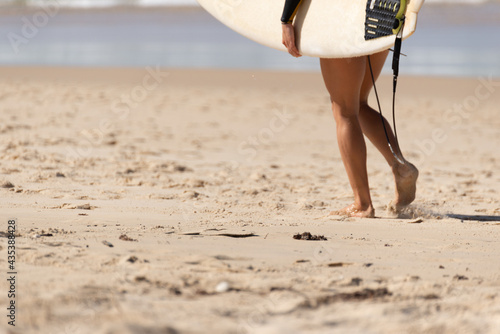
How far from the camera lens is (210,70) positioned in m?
14.0

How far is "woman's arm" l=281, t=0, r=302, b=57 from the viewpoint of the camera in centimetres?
338

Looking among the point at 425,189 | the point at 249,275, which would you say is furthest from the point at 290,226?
the point at 425,189

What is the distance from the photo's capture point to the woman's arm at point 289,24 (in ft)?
11.1

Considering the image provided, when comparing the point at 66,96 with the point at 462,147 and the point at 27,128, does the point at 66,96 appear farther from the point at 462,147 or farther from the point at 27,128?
the point at 462,147

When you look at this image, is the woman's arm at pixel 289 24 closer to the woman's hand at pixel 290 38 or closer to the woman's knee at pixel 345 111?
the woman's hand at pixel 290 38

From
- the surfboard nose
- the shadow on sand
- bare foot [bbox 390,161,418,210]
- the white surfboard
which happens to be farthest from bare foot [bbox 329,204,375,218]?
the surfboard nose

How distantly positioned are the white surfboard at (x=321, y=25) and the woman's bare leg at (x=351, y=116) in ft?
0.30

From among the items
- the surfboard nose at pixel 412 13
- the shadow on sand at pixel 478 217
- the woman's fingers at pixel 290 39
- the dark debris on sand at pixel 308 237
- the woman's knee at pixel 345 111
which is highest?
the surfboard nose at pixel 412 13

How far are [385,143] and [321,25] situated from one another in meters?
0.73

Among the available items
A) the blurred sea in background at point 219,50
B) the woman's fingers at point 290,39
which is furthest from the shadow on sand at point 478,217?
the blurred sea in background at point 219,50

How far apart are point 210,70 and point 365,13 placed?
10.9 metres

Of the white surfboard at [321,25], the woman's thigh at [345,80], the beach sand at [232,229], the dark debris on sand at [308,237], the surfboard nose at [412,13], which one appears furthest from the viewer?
the woman's thigh at [345,80]

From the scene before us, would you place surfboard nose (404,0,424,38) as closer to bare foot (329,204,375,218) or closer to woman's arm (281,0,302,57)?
woman's arm (281,0,302,57)

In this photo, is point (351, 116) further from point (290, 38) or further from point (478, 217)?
point (478, 217)
